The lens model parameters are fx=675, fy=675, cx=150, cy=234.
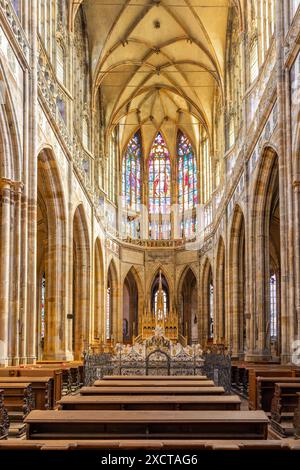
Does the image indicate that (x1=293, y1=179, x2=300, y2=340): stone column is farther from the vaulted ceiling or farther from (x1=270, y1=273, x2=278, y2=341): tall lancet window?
(x1=270, y1=273, x2=278, y2=341): tall lancet window

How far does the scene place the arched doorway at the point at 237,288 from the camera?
3303 cm

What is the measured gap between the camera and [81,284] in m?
34.7

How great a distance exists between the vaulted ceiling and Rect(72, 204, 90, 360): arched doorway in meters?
9.10

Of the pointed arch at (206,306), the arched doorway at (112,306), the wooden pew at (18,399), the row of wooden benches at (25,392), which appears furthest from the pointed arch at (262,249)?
the arched doorway at (112,306)

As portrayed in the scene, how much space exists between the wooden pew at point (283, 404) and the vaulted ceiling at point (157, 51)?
2498 centimetres

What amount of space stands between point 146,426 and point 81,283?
27.1 metres

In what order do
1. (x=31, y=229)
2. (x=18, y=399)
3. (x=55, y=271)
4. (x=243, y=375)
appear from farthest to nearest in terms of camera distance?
(x=55, y=271) → (x=243, y=375) → (x=31, y=229) → (x=18, y=399)

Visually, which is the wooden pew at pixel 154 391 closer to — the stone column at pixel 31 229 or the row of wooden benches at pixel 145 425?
the row of wooden benches at pixel 145 425

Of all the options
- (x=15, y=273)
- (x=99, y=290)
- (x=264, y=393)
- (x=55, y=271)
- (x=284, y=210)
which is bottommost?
(x=264, y=393)

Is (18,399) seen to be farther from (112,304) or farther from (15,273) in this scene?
(112,304)

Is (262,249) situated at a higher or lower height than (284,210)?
lower

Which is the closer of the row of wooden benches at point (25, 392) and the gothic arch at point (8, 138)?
the row of wooden benches at point (25, 392)

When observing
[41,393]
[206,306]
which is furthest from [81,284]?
[41,393]
